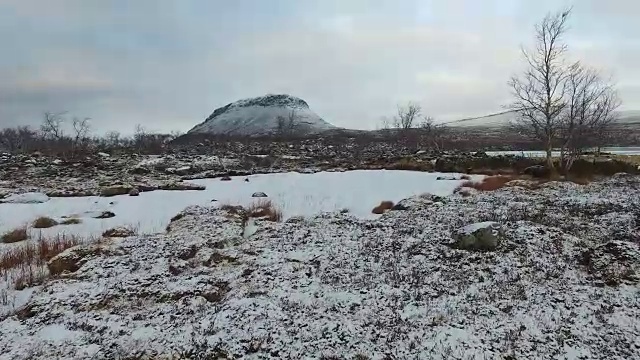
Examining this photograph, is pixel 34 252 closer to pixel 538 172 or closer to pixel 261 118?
pixel 538 172

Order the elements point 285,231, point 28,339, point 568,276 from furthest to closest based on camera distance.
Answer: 1. point 285,231
2. point 568,276
3. point 28,339

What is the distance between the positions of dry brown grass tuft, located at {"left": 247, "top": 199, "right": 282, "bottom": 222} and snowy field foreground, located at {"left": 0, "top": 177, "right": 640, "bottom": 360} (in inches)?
102

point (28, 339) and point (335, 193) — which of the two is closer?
point (28, 339)

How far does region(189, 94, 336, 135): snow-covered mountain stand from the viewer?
161500 mm

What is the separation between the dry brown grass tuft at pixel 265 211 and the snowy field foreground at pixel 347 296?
2.58 m

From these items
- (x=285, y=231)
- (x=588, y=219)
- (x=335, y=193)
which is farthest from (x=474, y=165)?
(x=285, y=231)

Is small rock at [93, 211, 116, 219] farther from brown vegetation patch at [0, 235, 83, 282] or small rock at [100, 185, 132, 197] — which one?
small rock at [100, 185, 132, 197]

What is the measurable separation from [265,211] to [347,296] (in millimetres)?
7146

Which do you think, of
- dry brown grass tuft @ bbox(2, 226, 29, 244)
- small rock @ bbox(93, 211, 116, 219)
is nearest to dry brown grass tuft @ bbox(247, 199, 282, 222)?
small rock @ bbox(93, 211, 116, 219)

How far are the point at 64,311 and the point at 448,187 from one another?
15858 millimetres

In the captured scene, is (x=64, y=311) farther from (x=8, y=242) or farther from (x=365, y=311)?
(x=8, y=242)

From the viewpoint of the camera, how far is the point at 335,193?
17.1 metres

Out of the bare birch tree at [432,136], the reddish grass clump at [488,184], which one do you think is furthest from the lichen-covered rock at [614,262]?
the bare birch tree at [432,136]

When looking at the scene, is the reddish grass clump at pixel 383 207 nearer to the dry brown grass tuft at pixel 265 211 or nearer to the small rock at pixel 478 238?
the dry brown grass tuft at pixel 265 211
